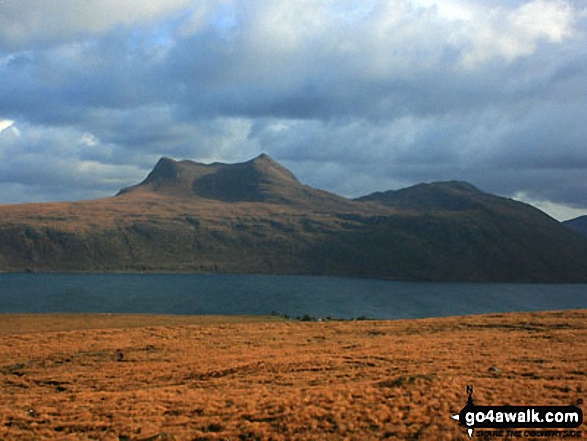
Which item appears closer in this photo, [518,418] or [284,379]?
[518,418]

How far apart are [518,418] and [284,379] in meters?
15.9

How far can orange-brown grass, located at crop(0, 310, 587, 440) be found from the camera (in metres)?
25.0

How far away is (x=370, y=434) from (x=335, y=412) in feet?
9.07

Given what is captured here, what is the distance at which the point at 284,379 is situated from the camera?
36125mm

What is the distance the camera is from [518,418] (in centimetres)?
2428

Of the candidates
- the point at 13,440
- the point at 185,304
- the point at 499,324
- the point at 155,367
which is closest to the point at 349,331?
the point at 499,324

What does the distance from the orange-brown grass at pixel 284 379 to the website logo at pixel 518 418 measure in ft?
3.01

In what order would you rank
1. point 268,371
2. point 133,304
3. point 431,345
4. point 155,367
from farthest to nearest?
point 133,304 < point 431,345 < point 155,367 < point 268,371

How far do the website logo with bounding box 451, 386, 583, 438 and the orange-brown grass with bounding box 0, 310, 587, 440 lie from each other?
0.92 m

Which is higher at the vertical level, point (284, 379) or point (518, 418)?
point (518, 418)

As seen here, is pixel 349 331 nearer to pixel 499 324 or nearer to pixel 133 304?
pixel 499 324

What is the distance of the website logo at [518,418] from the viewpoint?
76.5 ft

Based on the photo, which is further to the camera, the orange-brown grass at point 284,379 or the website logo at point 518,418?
the orange-brown grass at point 284,379

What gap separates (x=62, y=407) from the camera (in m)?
30.9
